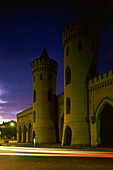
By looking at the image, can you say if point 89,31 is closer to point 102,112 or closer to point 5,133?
point 102,112

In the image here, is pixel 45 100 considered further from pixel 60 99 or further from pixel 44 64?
pixel 44 64

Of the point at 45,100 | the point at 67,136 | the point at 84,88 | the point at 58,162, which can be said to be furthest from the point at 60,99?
the point at 58,162

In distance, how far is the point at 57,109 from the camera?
39.9 meters

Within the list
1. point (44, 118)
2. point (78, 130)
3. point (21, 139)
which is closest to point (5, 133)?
point (21, 139)

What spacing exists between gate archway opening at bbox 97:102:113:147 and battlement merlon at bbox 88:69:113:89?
112 inches

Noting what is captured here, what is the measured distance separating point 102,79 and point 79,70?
423 cm

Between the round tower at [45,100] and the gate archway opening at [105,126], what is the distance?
43.2 feet

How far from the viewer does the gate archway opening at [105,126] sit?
27.0 m

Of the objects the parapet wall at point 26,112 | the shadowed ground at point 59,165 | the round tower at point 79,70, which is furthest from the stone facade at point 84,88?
the parapet wall at point 26,112

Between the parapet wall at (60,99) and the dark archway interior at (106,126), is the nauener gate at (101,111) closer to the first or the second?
the dark archway interior at (106,126)

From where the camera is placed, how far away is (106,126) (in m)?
28.1

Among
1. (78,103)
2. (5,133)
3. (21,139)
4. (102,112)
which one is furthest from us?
(5,133)

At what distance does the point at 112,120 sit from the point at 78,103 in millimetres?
4807

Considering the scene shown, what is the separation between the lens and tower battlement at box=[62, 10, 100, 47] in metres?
30.3
